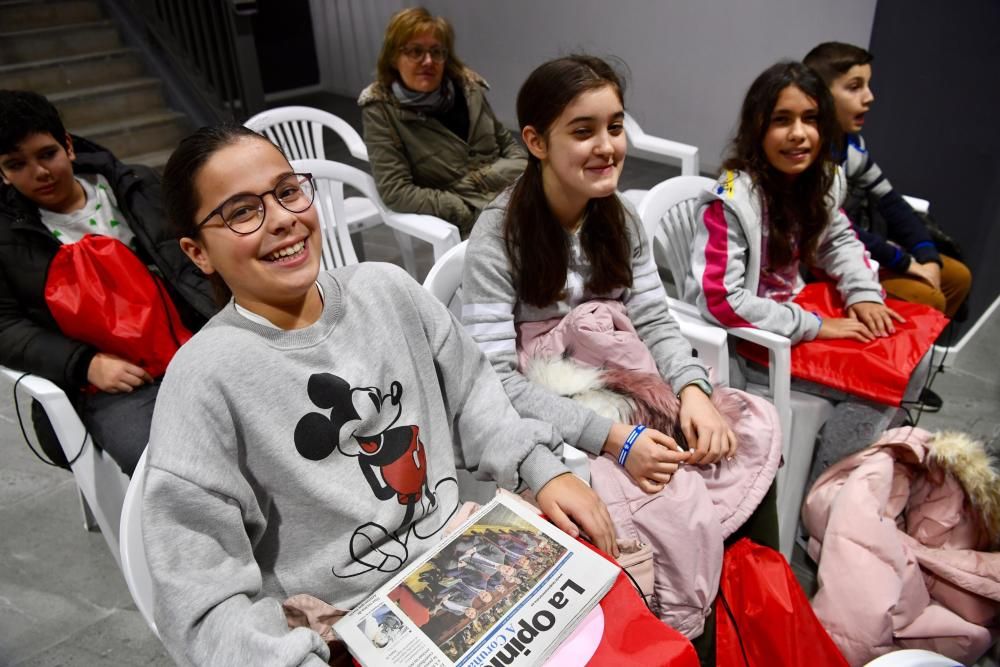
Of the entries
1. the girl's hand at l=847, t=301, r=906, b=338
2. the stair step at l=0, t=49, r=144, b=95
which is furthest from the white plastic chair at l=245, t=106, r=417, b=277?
the stair step at l=0, t=49, r=144, b=95

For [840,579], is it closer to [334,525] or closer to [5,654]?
[334,525]

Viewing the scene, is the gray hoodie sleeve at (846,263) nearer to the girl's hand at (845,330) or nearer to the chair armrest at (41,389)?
the girl's hand at (845,330)

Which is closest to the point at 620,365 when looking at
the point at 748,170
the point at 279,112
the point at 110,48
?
the point at 748,170

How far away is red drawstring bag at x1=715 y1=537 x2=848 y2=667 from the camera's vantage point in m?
1.28

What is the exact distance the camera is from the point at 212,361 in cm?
99

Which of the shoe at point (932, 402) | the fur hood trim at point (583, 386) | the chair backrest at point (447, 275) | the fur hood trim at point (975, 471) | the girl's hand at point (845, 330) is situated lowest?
the shoe at point (932, 402)

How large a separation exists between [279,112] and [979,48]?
2536mm

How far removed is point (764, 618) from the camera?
1283 mm

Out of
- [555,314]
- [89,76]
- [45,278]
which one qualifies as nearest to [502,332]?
[555,314]

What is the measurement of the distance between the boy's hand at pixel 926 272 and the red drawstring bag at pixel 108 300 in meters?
2.17

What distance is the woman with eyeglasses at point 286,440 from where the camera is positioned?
3.00 ft

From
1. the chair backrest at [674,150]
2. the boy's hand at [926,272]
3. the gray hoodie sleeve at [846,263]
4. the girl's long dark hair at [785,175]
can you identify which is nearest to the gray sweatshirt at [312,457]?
the girl's long dark hair at [785,175]

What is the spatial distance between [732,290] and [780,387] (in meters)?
0.26

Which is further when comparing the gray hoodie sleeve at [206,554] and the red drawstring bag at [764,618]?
the red drawstring bag at [764,618]
